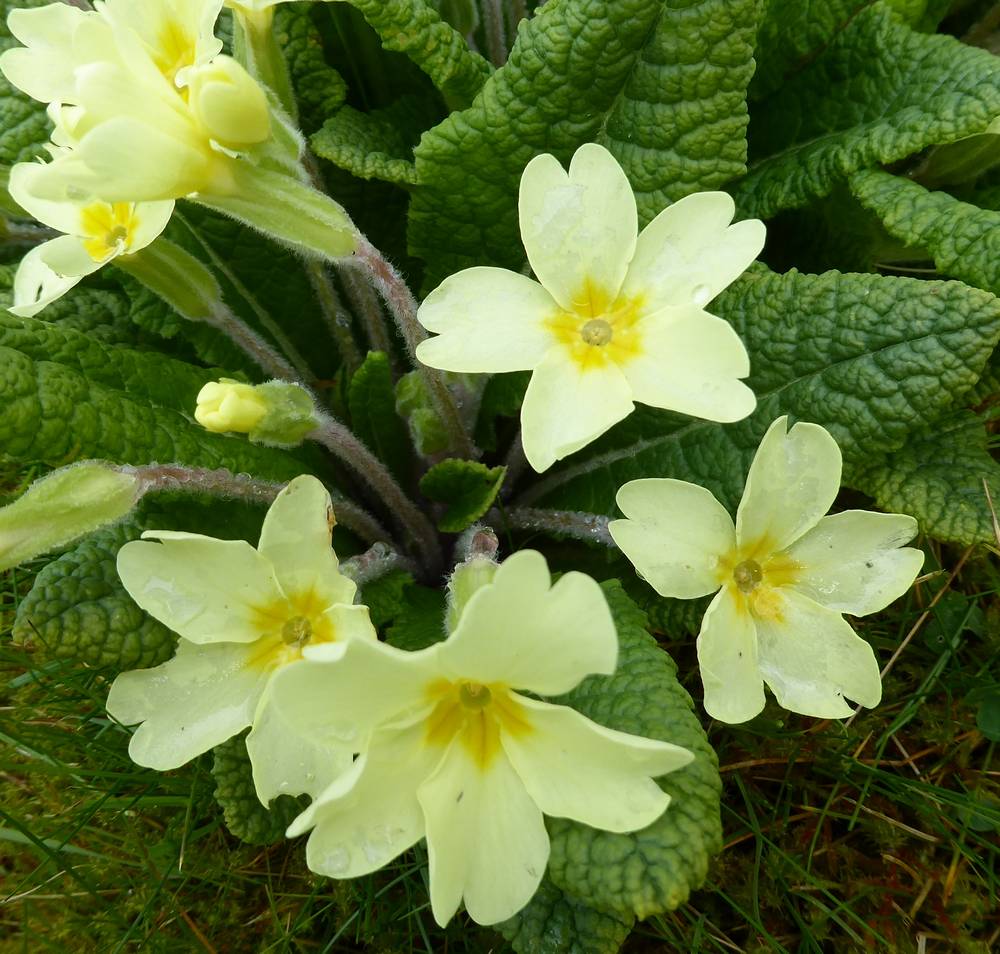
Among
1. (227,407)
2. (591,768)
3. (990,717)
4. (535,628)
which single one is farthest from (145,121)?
(990,717)

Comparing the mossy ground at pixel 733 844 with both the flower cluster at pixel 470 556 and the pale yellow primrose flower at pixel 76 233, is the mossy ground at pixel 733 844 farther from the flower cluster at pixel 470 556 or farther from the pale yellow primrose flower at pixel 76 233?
the pale yellow primrose flower at pixel 76 233

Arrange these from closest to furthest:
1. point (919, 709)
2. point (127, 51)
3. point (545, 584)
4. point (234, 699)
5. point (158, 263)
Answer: point (545, 584), point (127, 51), point (234, 699), point (158, 263), point (919, 709)

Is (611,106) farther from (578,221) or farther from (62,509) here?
(62,509)

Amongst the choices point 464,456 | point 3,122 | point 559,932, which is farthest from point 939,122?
point 3,122

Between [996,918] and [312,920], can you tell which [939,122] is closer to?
[996,918]

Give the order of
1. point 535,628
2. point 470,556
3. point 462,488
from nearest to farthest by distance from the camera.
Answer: point 535,628 → point 470,556 → point 462,488

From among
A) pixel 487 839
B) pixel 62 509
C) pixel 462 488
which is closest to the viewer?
pixel 487 839
